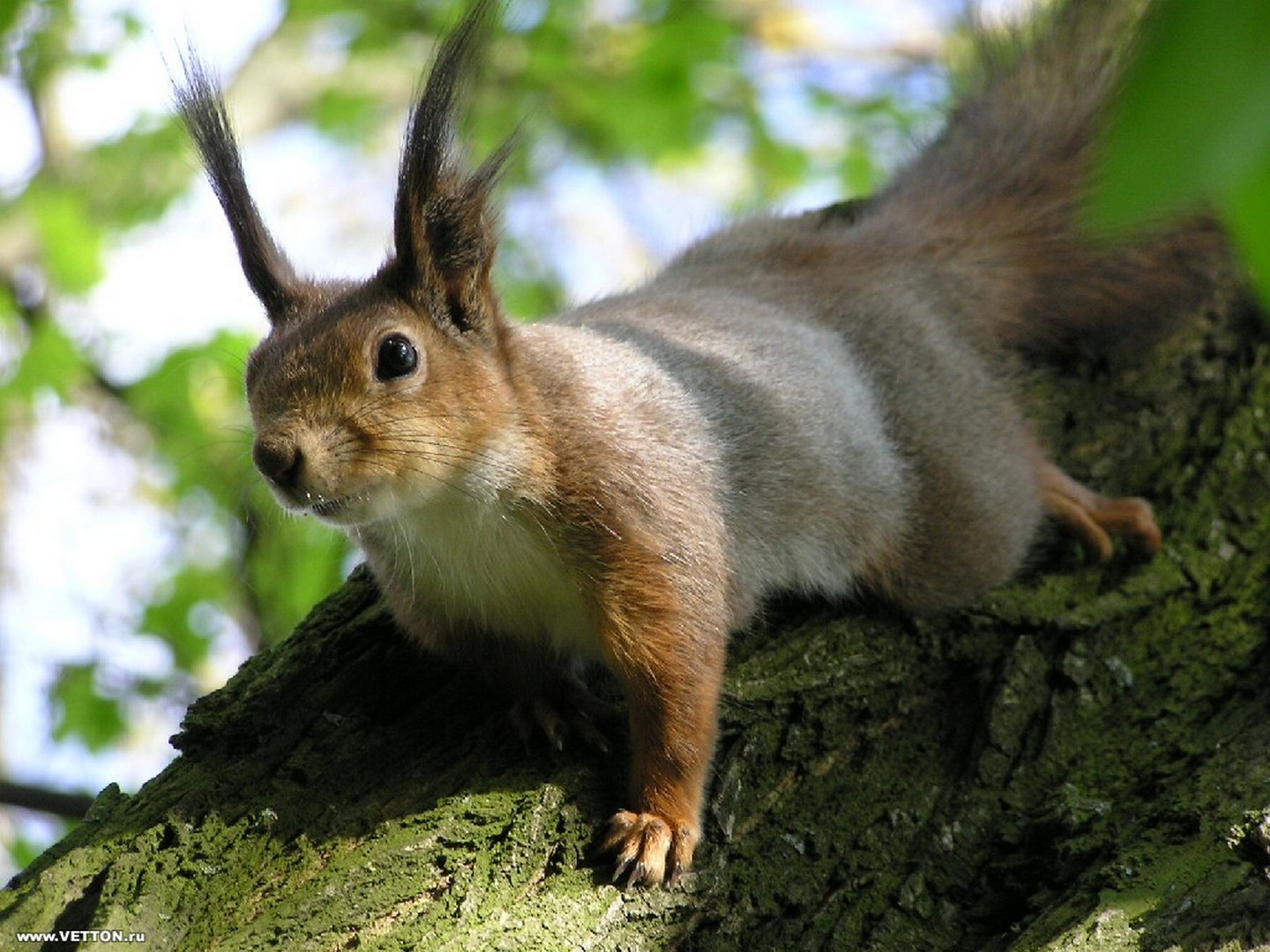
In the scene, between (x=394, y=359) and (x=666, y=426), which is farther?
(x=666, y=426)

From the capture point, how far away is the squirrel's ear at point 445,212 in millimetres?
3115

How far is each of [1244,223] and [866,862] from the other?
2520mm

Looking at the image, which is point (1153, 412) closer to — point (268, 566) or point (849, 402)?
point (849, 402)

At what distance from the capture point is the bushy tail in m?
4.57

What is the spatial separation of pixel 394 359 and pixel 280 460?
40 cm

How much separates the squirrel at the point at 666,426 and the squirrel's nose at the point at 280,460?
10 mm

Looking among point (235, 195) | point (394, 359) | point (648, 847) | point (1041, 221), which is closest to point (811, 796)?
point (648, 847)

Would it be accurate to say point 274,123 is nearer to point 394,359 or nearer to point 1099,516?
point 394,359

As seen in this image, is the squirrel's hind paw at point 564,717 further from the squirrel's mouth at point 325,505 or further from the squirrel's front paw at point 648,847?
the squirrel's mouth at point 325,505

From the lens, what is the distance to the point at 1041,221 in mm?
4730

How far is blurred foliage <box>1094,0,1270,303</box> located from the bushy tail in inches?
152

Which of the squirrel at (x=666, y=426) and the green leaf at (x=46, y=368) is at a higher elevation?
the green leaf at (x=46, y=368)

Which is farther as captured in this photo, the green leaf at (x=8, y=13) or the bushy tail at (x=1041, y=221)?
the bushy tail at (x=1041, y=221)

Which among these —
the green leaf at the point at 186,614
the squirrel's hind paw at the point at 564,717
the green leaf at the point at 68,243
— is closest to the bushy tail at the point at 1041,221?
the squirrel's hind paw at the point at 564,717
